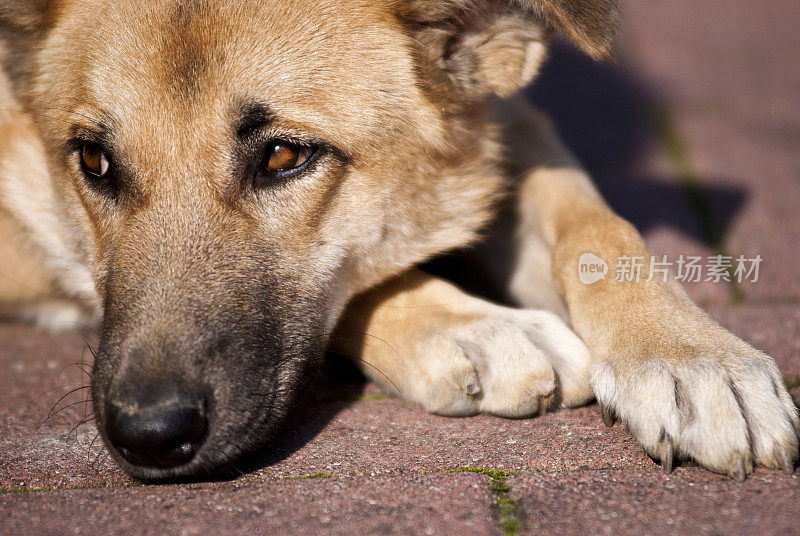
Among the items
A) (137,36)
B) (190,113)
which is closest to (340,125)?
(190,113)

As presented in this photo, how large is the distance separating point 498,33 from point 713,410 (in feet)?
4.70

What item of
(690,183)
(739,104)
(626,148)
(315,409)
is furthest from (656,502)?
(739,104)

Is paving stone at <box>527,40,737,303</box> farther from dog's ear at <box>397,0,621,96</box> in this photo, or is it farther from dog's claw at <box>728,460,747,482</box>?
dog's claw at <box>728,460,747,482</box>

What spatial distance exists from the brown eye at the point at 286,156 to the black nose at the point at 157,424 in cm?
76

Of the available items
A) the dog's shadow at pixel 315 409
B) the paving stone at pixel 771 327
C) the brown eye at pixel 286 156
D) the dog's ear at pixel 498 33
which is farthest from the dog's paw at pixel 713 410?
the brown eye at pixel 286 156

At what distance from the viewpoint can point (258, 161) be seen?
2.34m

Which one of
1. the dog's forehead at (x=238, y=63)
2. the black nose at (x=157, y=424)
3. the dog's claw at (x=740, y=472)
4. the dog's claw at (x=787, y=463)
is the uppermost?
the dog's forehead at (x=238, y=63)

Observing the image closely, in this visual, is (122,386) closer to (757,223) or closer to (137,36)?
(137,36)

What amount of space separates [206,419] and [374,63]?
48.0 inches

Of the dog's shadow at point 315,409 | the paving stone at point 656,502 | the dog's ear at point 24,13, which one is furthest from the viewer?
the dog's ear at point 24,13

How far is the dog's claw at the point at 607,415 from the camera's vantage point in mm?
2230

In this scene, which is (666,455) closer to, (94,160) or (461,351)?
(461,351)

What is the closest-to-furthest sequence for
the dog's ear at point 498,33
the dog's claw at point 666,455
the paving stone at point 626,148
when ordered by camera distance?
1. the dog's claw at point 666,455
2. the dog's ear at point 498,33
3. the paving stone at point 626,148

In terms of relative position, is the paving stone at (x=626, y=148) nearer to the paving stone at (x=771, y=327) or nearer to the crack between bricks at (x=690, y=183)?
the crack between bricks at (x=690, y=183)
